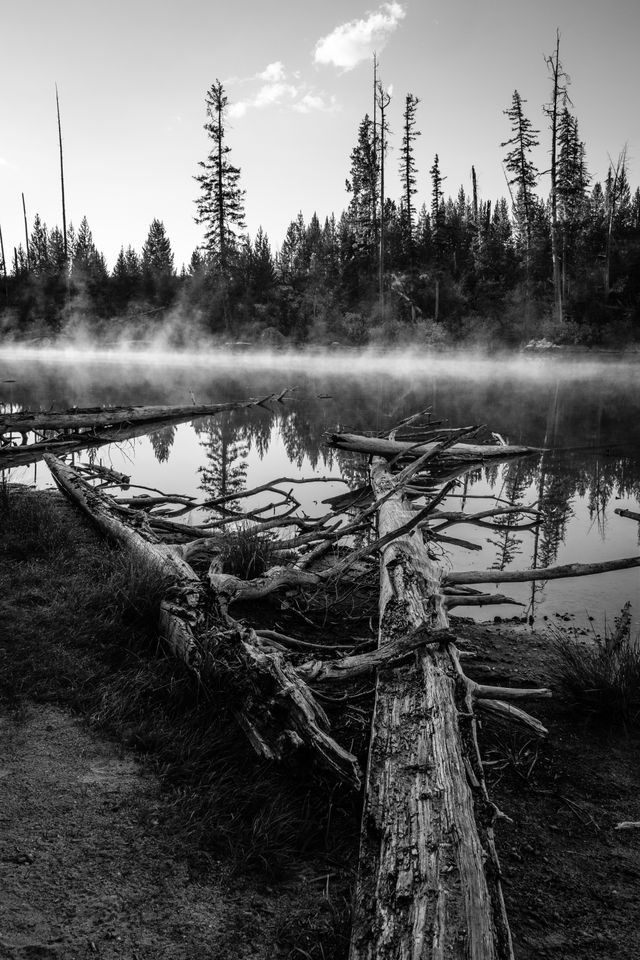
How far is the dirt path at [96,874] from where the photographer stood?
1.60 metres

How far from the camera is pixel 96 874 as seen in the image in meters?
1.80

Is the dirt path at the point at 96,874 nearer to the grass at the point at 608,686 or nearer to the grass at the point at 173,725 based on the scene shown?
the grass at the point at 173,725

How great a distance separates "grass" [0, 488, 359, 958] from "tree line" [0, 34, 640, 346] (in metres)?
35.4

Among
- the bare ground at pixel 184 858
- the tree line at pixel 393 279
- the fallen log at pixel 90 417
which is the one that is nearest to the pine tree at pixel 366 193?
the tree line at pixel 393 279

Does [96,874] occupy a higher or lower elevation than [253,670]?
lower

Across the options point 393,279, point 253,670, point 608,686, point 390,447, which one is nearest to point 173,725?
point 253,670

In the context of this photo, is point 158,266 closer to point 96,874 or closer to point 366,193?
point 366,193

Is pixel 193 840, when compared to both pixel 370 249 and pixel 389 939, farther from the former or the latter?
pixel 370 249

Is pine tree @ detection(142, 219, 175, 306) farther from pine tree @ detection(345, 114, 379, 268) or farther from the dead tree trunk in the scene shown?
the dead tree trunk

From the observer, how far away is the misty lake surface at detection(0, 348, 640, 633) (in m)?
5.34

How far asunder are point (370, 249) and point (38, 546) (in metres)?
45.7

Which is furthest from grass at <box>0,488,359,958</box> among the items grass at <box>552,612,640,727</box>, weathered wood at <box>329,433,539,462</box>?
weathered wood at <box>329,433,539,462</box>

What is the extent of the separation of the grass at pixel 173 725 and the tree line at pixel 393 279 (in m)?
35.4

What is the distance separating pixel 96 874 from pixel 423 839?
1.04 meters
